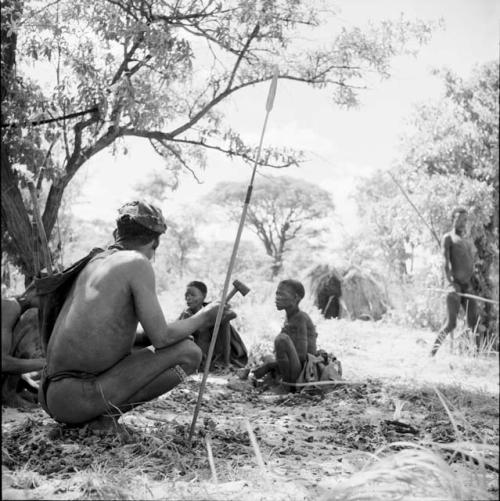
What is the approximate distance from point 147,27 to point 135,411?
3170mm

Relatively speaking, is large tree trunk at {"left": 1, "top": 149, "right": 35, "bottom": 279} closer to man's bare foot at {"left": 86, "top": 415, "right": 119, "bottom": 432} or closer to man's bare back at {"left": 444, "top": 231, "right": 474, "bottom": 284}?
man's bare foot at {"left": 86, "top": 415, "right": 119, "bottom": 432}

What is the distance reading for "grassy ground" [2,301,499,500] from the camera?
2148mm

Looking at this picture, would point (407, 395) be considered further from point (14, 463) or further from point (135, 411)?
point (14, 463)

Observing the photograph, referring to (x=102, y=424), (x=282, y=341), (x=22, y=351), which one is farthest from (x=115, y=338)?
(x=282, y=341)

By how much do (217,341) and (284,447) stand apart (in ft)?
9.53

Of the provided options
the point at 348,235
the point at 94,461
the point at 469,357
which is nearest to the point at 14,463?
the point at 94,461

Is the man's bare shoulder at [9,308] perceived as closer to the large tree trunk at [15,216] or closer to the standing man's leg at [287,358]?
the standing man's leg at [287,358]

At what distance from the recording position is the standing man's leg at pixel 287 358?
193 inches

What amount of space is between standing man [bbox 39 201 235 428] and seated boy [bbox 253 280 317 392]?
172cm

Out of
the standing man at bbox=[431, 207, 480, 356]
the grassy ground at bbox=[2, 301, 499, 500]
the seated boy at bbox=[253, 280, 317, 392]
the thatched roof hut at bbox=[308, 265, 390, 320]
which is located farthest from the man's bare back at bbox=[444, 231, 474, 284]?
the thatched roof hut at bbox=[308, 265, 390, 320]

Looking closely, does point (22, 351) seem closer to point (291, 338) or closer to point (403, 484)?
point (291, 338)

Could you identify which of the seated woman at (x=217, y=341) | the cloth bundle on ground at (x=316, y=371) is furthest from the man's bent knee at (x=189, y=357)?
the seated woman at (x=217, y=341)

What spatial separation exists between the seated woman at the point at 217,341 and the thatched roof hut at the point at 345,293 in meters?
6.48

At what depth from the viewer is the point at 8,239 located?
6676 mm
